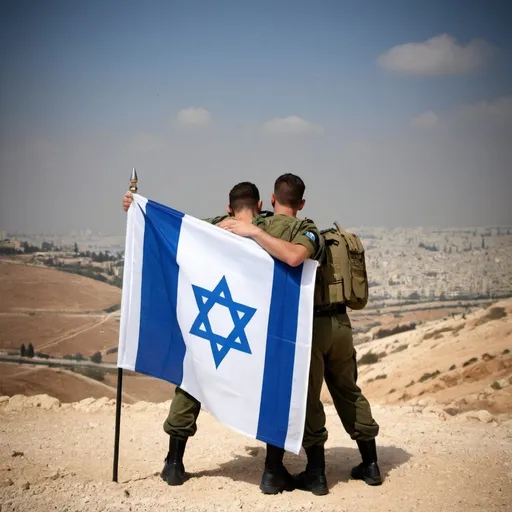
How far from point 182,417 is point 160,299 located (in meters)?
0.93

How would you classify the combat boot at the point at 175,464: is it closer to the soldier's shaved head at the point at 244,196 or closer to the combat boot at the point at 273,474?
the combat boot at the point at 273,474

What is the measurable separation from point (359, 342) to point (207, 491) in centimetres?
1585

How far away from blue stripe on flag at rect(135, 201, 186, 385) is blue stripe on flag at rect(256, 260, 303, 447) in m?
0.70

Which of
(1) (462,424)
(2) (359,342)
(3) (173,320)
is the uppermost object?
(3) (173,320)

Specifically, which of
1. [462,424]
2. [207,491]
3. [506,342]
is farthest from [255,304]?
[506,342]

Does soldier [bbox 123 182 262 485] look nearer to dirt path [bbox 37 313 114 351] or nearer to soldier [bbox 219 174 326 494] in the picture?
soldier [bbox 219 174 326 494]

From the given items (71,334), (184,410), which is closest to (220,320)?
(184,410)

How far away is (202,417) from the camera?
786 centimetres

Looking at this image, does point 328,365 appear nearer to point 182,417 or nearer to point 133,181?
point 182,417

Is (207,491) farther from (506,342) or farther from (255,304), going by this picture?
(506,342)

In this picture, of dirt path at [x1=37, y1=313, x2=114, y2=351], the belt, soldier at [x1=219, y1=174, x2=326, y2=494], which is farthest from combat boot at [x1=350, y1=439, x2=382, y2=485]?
dirt path at [x1=37, y1=313, x2=114, y2=351]

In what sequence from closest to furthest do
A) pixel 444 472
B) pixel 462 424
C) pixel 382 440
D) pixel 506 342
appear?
1. pixel 444 472
2. pixel 382 440
3. pixel 462 424
4. pixel 506 342

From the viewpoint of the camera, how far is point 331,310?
5.00 meters

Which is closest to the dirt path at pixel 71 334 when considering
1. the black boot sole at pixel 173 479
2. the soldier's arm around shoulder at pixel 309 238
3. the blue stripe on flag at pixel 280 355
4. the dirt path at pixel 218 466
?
the dirt path at pixel 218 466
